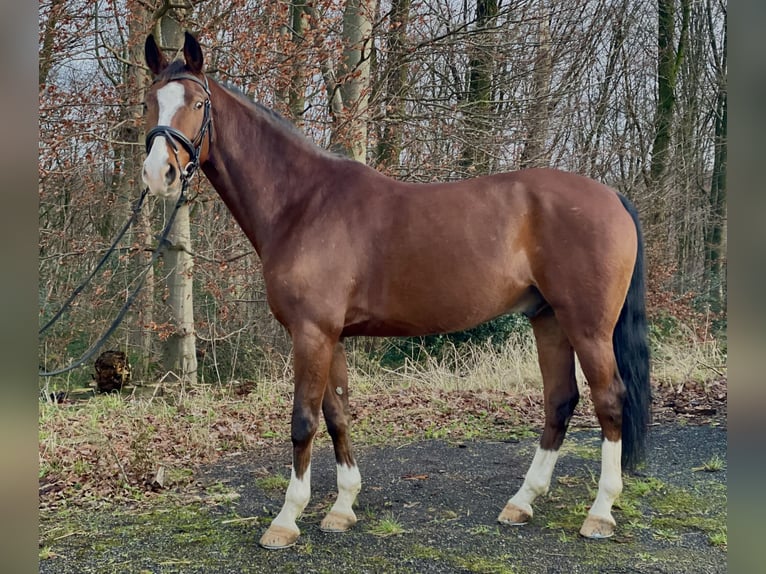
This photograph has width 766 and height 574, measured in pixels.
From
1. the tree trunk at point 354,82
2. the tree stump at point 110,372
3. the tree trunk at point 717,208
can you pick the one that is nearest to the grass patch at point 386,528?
the tree trunk at point 354,82

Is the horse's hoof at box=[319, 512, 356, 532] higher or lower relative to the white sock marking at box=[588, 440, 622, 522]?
lower

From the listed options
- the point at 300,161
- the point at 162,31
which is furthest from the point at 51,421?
the point at 162,31

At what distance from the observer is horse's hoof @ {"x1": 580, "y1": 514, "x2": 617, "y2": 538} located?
2842 mm

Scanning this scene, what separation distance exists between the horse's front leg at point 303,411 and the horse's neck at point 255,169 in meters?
0.58

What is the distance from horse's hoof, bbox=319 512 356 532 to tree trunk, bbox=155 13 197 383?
393cm

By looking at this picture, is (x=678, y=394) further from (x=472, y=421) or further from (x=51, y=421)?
(x=51, y=421)

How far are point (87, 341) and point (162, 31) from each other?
14.7 feet

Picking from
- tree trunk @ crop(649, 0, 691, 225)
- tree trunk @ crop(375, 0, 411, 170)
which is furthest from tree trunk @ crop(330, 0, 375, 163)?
tree trunk @ crop(649, 0, 691, 225)

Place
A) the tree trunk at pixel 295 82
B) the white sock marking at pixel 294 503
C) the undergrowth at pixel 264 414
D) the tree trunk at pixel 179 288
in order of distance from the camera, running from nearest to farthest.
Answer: the white sock marking at pixel 294 503 < the undergrowth at pixel 264 414 < the tree trunk at pixel 295 82 < the tree trunk at pixel 179 288

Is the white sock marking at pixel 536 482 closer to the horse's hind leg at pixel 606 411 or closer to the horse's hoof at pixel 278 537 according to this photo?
the horse's hind leg at pixel 606 411

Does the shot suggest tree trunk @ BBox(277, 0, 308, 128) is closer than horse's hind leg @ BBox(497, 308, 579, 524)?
No

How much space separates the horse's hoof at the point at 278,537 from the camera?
9.14 feet

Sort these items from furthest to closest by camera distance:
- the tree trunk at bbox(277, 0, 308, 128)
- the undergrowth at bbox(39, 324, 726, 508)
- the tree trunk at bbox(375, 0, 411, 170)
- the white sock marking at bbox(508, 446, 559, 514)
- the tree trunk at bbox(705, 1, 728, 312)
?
the tree trunk at bbox(705, 1, 728, 312) → the tree trunk at bbox(375, 0, 411, 170) → the tree trunk at bbox(277, 0, 308, 128) → the undergrowth at bbox(39, 324, 726, 508) → the white sock marking at bbox(508, 446, 559, 514)

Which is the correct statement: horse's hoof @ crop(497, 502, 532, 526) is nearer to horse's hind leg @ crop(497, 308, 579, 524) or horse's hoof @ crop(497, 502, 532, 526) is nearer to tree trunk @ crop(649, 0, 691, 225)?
horse's hind leg @ crop(497, 308, 579, 524)
